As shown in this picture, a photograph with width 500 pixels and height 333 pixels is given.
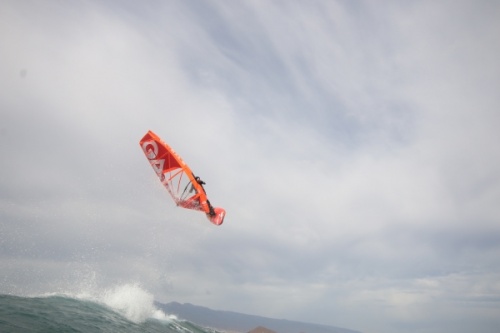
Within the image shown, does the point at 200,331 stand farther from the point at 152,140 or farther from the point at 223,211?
the point at 152,140

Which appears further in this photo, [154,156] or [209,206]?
[154,156]

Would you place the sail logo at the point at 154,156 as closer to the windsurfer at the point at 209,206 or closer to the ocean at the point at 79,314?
the windsurfer at the point at 209,206

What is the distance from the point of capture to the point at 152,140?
24031mm

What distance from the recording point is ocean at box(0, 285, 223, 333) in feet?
59.8

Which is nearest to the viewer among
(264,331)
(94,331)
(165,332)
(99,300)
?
(94,331)

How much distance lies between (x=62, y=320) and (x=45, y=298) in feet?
26.7

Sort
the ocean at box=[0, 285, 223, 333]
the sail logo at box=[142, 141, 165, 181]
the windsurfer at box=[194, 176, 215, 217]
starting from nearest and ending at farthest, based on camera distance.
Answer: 1. the ocean at box=[0, 285, 223, 333]
2. the windsurfer at box=[194, 176, 215, 217]
3. the sail logo at box=[142, 141, 165, 181]

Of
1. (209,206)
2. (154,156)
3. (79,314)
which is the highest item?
(154,156)

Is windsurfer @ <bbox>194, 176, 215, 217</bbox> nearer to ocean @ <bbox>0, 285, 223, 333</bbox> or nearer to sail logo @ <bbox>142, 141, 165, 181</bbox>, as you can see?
sail logo @ <bbox>142, 141, 165, 181</bbox>

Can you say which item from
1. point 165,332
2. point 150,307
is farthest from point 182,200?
point 150,307

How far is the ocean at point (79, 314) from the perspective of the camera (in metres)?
18.2

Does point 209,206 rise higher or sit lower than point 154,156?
lower

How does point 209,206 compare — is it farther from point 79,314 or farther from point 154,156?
point 79,314

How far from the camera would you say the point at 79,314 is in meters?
23.9
